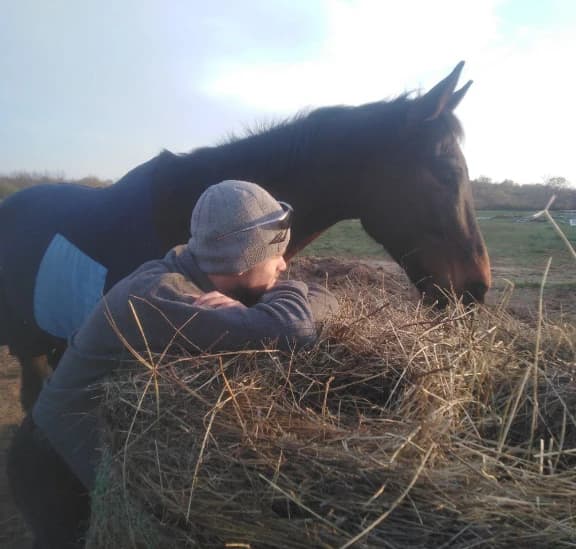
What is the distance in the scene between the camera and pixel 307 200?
290cm

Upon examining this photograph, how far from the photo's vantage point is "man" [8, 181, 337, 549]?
1279 mm

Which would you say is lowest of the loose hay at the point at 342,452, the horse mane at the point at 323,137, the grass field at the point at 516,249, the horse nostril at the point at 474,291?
the grass field at the point at 516,249

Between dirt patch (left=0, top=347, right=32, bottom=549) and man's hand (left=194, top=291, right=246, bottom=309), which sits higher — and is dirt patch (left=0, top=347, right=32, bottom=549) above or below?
below

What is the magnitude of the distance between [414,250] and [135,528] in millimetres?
2329

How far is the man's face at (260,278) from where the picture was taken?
153 cm

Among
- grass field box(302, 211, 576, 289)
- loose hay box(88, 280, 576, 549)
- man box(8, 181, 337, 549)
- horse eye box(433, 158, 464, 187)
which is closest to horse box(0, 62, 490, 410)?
horse eye box(433, 158, 464, 187)

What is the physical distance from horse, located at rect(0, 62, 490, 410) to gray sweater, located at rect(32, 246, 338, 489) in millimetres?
1124

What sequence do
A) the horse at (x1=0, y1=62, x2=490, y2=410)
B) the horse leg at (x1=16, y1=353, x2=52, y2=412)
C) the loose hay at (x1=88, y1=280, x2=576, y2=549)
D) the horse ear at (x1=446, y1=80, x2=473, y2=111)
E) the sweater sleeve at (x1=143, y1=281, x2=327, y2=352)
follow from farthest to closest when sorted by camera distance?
1. the horse leg at (x1=16, y1=353, x2=52, y2=412)
2. the horse ear at (x1=446, y1=80, x2=473, y2=111)
3. the horse at (x1=0, y1=62, x2=490, y2=410)
4. the sweater sleeve at (x1=143, y1=281, x2=327, y2=352)
5. the loose hay at (x1=88, y1=280, x2=576, y2=549)

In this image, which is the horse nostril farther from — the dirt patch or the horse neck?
the dirt patch

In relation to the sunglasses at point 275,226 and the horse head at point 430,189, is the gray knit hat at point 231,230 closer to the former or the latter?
the sunglasses at point 275,226

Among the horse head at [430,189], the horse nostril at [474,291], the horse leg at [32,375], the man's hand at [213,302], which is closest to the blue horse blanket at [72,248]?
the horse leg at [32,375]

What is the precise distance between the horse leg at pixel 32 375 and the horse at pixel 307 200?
37 cm

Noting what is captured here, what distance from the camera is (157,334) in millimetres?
1286

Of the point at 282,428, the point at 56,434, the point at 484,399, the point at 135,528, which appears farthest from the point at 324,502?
the point at 56,434
